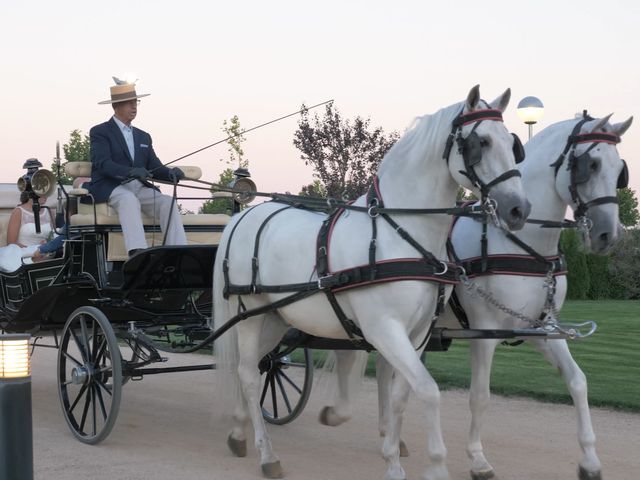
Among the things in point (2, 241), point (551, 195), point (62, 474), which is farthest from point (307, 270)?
point (2, 241)

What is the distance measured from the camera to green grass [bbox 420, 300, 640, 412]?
8.55 meters

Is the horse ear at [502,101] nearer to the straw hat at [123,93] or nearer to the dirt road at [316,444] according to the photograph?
the dirt road at [316,444]

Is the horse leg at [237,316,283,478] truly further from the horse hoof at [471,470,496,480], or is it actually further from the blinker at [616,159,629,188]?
the blinker at [616,159,629,188]

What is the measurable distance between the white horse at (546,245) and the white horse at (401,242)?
0.45 metres

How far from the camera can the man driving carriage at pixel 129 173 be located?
6926 mm

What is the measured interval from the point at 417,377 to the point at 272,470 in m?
1.42

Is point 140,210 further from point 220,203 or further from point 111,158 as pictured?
point 220,203

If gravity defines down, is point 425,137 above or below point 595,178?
above

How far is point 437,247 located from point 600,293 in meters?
21.7

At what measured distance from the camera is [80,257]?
724 cm

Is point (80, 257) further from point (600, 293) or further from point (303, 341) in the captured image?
point (600, 293)

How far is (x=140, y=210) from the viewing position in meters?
7.16

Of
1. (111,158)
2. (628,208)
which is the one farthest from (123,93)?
(628,208)

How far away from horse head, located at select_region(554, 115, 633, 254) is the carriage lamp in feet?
10.7
